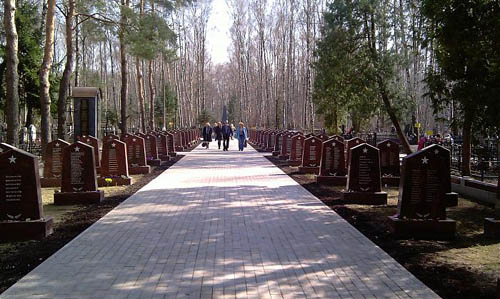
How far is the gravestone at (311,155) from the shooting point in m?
17.7

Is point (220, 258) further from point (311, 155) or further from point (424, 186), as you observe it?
point (311, 155)

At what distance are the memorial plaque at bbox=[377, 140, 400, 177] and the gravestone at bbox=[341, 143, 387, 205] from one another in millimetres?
3560

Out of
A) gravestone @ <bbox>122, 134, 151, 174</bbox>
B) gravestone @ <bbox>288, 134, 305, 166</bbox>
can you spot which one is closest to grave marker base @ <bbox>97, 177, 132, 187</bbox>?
gravestone @ <bbox>122, 134, 151, 174</bbox>

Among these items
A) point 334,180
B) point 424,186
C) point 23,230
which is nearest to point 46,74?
point 334,180

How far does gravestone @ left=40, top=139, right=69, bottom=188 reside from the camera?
13.7 meters

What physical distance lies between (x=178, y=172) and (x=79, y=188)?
285 inches

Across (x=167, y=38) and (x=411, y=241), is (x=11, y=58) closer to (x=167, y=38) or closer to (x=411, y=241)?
(x=167, y=38)

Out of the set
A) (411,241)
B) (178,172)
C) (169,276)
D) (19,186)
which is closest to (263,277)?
(169,276)

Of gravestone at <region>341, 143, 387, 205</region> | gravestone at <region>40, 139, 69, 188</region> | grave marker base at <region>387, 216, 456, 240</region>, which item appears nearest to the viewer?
grave marker base at <region>387, 216, 456, 240</region>

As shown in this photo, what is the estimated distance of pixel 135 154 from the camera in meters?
17.8

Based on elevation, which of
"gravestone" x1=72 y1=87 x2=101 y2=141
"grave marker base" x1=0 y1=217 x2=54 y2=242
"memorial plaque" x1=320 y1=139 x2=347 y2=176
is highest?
"gravestone" x1=72 y1=87 x2=101 y2=141

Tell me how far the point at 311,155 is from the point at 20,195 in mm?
11848

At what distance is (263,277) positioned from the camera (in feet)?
18.3

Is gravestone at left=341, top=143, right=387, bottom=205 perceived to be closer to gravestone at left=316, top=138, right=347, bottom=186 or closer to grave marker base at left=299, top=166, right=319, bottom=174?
gravestone at left=316, top=138, right=347, bottom=186
